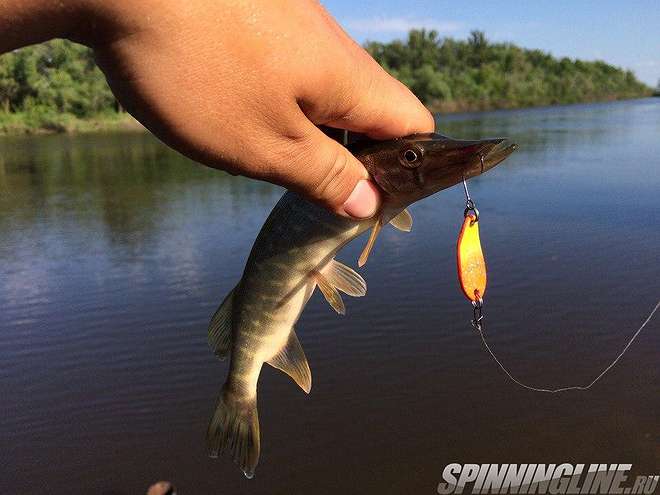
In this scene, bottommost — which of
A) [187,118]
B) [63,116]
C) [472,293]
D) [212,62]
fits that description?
[63,116]

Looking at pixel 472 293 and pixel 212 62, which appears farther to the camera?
pixel 472 293

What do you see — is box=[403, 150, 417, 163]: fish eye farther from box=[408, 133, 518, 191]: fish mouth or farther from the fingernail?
the fingernail

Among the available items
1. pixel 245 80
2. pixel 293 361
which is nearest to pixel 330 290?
pixel 293 361

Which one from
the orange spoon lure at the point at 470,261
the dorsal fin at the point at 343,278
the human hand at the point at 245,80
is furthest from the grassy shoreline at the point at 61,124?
the human hand at the point at 245,80

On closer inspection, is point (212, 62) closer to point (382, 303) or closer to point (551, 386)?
point (551, 386)

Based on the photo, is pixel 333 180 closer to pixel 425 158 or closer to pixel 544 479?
pixel 425 158

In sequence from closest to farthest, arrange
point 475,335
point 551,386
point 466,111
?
point 551,386
point 475,335
point 466,111

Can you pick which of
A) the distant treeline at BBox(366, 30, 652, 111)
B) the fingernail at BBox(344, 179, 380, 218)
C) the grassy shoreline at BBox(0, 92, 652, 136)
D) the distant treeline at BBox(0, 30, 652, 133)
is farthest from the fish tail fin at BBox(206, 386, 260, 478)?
the distant treeline at BBox(366, 30, 652, 111)

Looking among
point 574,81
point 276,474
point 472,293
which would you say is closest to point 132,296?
point 276,474
